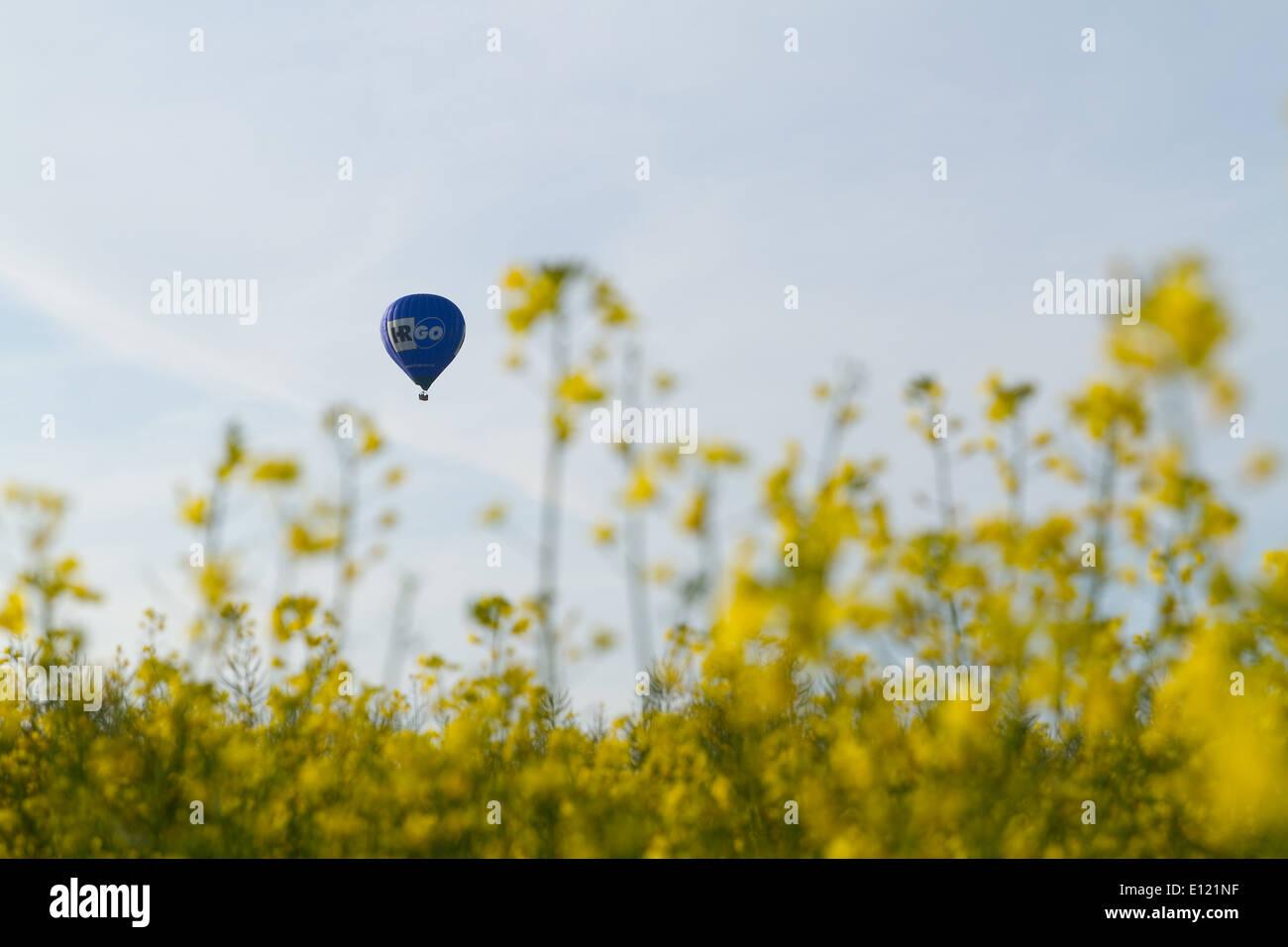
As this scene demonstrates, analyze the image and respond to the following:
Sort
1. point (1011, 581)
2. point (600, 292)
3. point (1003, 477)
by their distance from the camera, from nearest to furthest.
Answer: point (1011, 581)
point (600, 292)
point (1003, 477)

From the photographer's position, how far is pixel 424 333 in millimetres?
21266

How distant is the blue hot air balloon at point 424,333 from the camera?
69.6 ft

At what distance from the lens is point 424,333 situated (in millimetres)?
21266

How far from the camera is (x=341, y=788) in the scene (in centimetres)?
593

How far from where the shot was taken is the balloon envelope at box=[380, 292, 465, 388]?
2122cm

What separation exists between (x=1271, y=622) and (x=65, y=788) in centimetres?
605

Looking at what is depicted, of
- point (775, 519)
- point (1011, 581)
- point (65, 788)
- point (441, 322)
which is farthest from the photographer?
point (441, 322)

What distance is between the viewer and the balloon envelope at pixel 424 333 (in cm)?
2122

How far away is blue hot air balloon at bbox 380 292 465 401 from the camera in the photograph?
21219 mm
